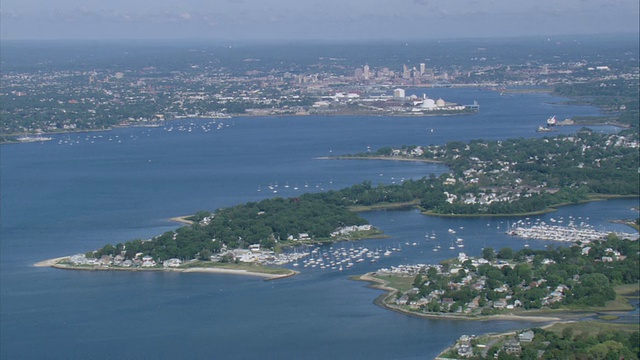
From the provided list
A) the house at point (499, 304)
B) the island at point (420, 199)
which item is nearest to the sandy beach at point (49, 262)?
the island at point (420, 199)

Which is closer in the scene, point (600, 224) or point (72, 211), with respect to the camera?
point (600, 224)

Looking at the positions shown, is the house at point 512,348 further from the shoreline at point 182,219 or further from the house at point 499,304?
the shoreline at point 182,219

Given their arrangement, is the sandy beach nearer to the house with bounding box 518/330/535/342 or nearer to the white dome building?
the house with bounding box 518/330/535/342

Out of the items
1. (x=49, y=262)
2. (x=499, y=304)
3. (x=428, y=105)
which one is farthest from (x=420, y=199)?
(x=428, y=105)

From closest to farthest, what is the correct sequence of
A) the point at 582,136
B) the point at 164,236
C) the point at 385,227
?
the point at 164,236 → the point at 385,227 → the point at 582,136

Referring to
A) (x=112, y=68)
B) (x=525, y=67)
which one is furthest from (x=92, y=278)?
(x=112, y=68)

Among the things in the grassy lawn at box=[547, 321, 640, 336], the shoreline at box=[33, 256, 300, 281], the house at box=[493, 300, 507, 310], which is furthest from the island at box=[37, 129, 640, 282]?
the grassy lawn at box=[547, 321, 640, 336]

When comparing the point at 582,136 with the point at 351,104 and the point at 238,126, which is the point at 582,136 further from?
the point at 351,104

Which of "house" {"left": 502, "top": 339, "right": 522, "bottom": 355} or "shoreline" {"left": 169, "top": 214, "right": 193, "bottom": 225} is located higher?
"house" {"left": 502, "top": 339, "right": 522, "bottom": 355}
